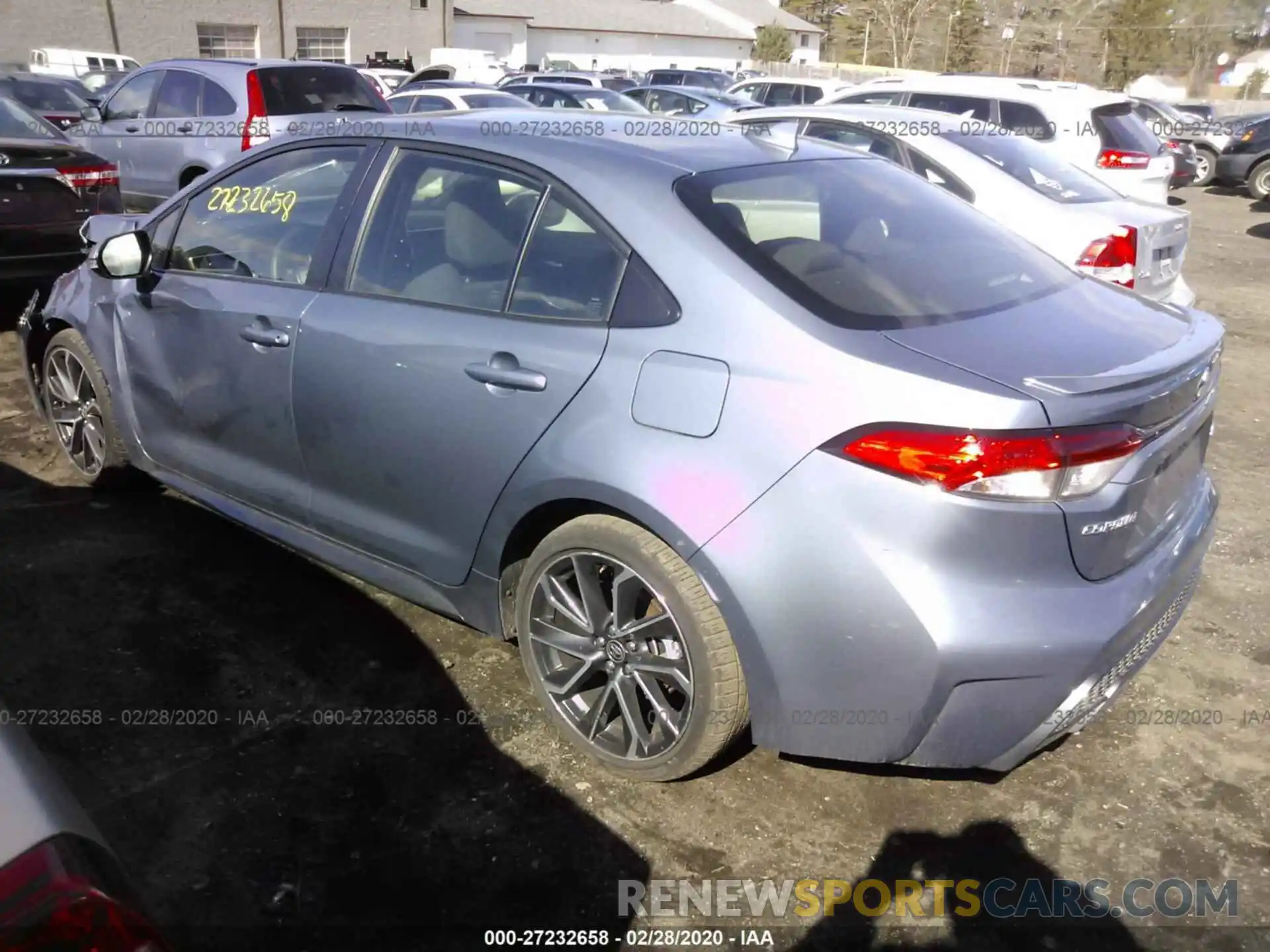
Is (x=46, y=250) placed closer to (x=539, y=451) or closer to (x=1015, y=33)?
(x=539, y=451)

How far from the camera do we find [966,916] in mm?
2479

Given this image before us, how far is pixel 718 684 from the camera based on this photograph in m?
2.55

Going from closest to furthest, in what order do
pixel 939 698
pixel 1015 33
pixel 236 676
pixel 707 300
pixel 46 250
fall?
pixel 939 698 → pixel 707 300 → pixel 236 676 → pixel 46 250 → pixel 1015 33

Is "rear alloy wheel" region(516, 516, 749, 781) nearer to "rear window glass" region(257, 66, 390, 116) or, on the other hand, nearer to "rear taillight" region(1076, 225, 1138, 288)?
"rear taillight" region(1076, 225, 1138, 288)

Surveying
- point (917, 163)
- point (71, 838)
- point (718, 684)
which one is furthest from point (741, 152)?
point (917, 163)

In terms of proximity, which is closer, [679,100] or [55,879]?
[55,879]

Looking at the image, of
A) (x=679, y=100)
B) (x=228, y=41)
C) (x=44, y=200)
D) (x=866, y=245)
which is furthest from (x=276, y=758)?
(x=228, y=41)

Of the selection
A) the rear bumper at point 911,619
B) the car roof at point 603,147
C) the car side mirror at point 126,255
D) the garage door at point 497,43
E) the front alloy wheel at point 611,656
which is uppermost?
the garage door at point 497,43

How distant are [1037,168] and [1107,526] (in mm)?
5075

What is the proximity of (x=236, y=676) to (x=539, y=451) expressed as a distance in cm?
136

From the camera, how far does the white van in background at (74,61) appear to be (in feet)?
99.9

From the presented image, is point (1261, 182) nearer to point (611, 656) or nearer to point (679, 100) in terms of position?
point (679, 100)

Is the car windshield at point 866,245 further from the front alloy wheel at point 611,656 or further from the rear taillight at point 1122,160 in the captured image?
the rear taillight at point 1122,160

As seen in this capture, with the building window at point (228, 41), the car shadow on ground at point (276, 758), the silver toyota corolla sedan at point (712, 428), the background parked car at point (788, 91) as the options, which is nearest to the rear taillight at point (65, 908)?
the car shadow on ground at point (276, 758)
